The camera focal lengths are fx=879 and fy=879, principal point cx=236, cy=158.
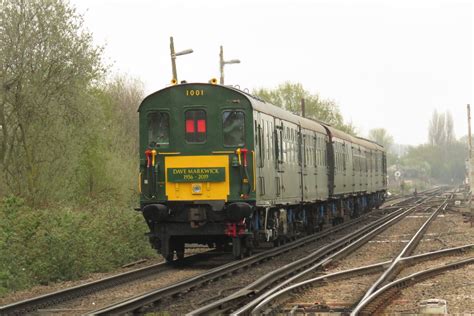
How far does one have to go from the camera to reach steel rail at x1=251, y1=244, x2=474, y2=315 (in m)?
10.6

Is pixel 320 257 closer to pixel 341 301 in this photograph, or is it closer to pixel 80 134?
pixel 341 301

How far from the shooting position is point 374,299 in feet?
36.4

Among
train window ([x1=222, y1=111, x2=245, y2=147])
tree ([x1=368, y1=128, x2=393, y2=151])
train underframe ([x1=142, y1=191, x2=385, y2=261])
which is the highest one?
tree ([x1=368, y1=128, x2=393, y2=151])

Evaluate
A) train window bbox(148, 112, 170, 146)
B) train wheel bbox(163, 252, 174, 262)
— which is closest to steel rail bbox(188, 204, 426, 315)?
train wheel bbox(163, 252, 174, 262)

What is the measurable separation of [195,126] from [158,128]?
732 mm

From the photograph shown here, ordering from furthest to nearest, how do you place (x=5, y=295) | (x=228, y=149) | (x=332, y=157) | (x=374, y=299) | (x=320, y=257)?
(x=332, y=157) → (x=320, y=257) → (x=228, y=149) → (x=5, y=295) → (x=374, y=299)

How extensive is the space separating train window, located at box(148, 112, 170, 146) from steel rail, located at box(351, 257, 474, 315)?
225 inches

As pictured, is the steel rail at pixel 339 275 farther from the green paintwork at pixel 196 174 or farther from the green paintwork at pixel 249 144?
the green paintwork at pixel 196 174

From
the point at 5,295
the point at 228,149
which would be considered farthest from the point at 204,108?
the point at 5,295

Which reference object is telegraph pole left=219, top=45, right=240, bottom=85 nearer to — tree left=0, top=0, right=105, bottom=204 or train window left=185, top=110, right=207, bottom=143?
tree left=0, top=0, right=105, bottom=204

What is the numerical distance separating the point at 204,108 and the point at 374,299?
23.2 feet

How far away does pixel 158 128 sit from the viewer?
17188 mm

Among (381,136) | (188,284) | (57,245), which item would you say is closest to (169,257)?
(57,245)

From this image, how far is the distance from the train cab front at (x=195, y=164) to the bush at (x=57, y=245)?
128 centimetres
